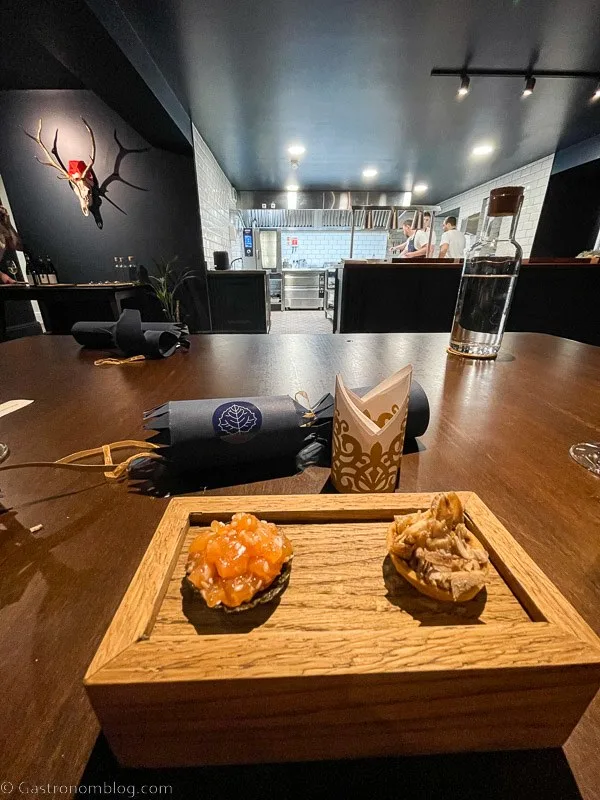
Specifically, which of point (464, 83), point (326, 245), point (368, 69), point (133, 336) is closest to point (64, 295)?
point (133, 336)

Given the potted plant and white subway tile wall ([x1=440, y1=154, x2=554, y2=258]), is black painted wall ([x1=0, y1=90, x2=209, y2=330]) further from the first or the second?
white subway tile wall ([x1=440, y1=154, x2=554, y2=258])

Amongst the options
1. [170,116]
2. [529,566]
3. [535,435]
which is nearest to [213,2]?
[170,116]

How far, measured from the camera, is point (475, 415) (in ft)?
2.29

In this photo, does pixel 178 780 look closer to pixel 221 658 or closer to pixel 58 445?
pixel 221 658

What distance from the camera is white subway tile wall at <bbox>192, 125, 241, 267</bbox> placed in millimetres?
3787

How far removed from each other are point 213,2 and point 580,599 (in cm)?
310

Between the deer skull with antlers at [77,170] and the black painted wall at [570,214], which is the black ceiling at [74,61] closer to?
the deer skull with antlers at [77,170]

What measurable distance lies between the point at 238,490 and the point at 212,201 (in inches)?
198

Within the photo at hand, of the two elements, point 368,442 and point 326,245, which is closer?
point 368,442

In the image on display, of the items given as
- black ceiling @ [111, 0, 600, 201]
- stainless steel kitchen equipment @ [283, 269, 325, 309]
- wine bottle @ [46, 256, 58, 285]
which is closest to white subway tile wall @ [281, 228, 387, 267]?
stainless steel kitchen equipment @ [283, 269, 325, 309]

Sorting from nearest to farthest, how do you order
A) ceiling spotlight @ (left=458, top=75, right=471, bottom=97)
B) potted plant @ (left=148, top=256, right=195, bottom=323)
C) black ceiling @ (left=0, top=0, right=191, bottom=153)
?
black ceiling @ (left=0, top=0, right=191, bottom=153)
ceiling spotlight @ (left=458, top=75, right=471, bottom=97)
potted plant @ (left=148, top=256, right=195, bottom=323)

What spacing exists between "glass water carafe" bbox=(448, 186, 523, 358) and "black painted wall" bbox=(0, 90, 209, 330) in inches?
132

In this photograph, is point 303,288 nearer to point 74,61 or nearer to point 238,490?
point 74,61

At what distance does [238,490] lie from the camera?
17.8 inches
